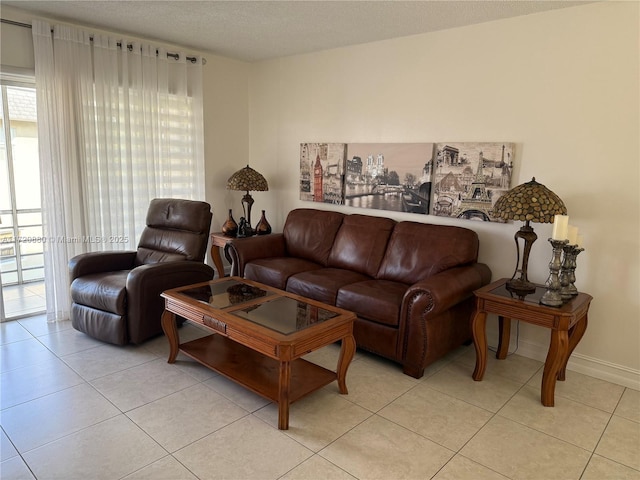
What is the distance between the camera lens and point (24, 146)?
14.0ft

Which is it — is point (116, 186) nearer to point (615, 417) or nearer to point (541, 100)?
point (541, 100)

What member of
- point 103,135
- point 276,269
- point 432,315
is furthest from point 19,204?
point 432,315

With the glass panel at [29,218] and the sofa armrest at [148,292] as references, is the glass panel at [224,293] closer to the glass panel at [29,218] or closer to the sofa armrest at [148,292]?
the sofa armrest at [148,292]

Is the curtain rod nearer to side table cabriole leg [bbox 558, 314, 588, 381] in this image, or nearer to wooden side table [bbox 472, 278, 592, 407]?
wooden side table [bbox 472, 278, 592, 407]

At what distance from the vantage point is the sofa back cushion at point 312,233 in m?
4.06

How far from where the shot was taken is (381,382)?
2.85m

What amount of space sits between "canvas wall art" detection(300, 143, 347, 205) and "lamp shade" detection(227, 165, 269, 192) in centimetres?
44

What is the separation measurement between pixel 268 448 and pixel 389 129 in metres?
2.80

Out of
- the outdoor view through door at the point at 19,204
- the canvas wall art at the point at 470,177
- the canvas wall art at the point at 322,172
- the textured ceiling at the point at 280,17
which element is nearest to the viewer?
the textured ceiling at the point at 280,17

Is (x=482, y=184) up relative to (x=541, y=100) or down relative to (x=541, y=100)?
down

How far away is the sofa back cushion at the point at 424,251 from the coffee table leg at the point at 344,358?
0.97 meters

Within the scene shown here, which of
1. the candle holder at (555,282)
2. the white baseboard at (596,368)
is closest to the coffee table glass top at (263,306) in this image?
the candle holder at (555,282)

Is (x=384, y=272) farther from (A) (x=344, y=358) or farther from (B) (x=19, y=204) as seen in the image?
(B) (x=19, y=204)

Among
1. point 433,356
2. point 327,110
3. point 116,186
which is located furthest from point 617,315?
point 116,186
